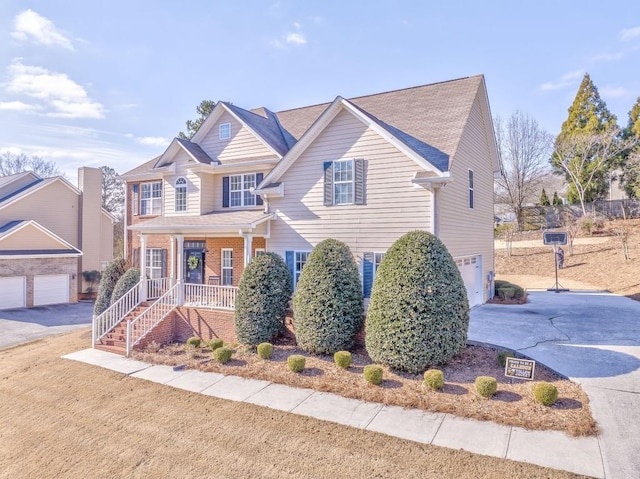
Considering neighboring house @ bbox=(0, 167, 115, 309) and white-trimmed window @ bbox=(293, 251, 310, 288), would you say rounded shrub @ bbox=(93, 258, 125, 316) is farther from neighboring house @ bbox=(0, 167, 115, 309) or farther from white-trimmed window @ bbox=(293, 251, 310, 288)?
neighboring house @ bbox=(0, 167, 115, 309)

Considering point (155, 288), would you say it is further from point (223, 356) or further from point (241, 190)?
point (223, 356)

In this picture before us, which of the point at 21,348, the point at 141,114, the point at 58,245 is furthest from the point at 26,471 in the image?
the point at 58,245

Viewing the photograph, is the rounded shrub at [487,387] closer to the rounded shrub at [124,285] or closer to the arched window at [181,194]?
the rounded shrub at [124,285]

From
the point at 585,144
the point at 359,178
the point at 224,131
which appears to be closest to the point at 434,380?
the point at 359,178

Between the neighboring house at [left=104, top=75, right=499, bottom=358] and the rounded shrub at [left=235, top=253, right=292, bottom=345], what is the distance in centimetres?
150

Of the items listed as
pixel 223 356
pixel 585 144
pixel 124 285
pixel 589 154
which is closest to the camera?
pixel 223 356

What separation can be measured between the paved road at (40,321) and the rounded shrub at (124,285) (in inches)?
190

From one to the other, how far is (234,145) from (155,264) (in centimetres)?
693

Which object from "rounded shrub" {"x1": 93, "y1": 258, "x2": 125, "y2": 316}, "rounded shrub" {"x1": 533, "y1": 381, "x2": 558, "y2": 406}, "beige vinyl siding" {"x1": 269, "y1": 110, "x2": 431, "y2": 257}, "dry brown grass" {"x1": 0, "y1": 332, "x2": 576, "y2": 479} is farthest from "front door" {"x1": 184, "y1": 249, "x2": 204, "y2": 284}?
"rounded shrub" {"x1": 533, "y1": 381, "x2": 558, "y2": 406}

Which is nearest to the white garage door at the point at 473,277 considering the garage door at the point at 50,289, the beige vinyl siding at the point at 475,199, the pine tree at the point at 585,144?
the beige vinyl siding at the point at 475,199

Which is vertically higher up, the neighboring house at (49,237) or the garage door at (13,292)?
the neighboring house at (49,237)

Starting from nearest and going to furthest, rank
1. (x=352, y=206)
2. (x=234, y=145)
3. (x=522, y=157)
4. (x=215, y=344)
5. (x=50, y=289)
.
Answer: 1. (x=215, y=344)
2. (x=352, y=206)
3. (x=234, y=145)
4. (x=50, y=289)
5. (x=522, y=157)

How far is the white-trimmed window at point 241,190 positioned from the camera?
654 inches

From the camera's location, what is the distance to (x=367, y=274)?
12852 mm
